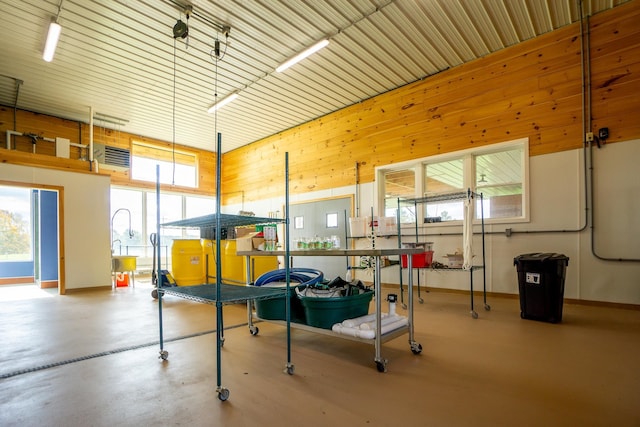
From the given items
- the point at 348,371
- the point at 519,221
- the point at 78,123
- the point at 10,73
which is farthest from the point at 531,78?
the point at 78,123

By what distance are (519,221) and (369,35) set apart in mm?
3622

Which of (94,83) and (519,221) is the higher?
(94,83)

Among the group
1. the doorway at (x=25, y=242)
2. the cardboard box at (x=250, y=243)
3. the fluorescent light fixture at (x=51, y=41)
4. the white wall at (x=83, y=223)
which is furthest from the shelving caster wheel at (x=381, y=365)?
the doorway at (x=25, y=242)

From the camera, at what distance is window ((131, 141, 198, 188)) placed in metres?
9.09

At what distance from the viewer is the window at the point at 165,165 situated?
9.09 m

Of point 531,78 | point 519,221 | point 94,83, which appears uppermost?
point 94,83

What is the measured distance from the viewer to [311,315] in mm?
2674

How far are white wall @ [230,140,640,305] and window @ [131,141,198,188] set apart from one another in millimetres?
Result: 8223

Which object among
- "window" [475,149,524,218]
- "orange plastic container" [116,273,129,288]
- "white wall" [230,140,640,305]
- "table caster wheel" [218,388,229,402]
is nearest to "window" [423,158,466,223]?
"window" [475,149,524,218]

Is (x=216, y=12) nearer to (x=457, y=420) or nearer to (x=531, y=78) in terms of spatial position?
(x=531, y=78)

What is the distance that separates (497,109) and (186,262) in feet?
19.2

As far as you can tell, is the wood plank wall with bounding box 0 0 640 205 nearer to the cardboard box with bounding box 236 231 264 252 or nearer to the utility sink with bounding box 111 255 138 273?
the utility sink with bounding box 111 255 138 273

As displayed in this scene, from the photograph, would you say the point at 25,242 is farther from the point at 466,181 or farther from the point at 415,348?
the point at 466,181

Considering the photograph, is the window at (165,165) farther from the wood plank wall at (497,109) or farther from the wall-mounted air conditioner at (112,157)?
the wood plank wall at (497,109)
